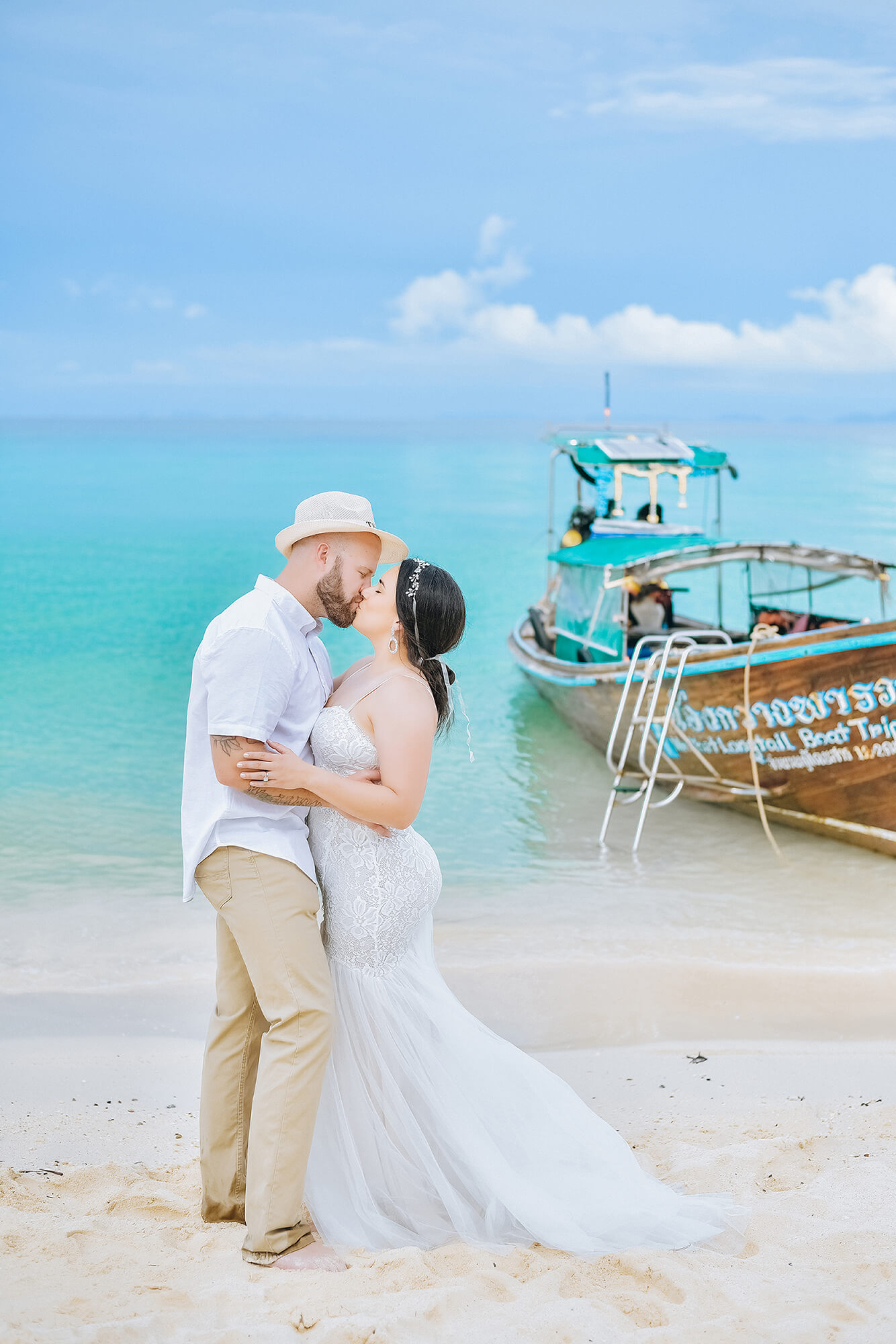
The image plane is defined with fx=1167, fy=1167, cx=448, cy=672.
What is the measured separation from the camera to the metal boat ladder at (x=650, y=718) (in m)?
8.61

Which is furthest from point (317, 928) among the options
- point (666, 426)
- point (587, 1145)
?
point (666, 426)

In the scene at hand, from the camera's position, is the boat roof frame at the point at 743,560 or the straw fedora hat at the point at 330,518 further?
the boat roof frame at the point at 743,560

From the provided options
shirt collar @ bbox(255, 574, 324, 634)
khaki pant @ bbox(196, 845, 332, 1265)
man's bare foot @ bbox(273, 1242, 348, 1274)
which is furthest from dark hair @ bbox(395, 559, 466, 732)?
man's bare foot @ bbox(273, 1242, 348, 1274)

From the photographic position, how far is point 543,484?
7606 cm

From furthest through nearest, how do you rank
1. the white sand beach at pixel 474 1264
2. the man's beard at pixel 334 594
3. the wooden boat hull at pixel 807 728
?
the wooden boat hull at pixel 807 728 < the man's beard at pixel 334 594 < the white sand beach at pixel 474 1264

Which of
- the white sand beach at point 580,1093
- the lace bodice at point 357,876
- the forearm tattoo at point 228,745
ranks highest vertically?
the forearm tattoo at point 228,745

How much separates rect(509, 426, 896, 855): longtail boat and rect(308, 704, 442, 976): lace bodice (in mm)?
5422

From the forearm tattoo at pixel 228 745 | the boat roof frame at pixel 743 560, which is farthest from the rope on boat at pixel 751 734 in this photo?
the forearm tattoo at pixel 228 745

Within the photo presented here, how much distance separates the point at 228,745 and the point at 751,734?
645 centimetres

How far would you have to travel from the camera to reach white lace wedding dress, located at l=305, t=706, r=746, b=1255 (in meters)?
3.04

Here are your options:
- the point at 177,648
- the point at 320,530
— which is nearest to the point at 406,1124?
the point at 320,530

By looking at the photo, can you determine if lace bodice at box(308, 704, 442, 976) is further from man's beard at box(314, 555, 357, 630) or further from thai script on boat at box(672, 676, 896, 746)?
thai script on boat at box(672, 676, 896, 746)

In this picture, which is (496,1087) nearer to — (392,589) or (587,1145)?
(587,1145)

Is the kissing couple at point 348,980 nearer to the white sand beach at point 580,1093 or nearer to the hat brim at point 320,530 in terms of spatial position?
the hat brim at point 320,530
